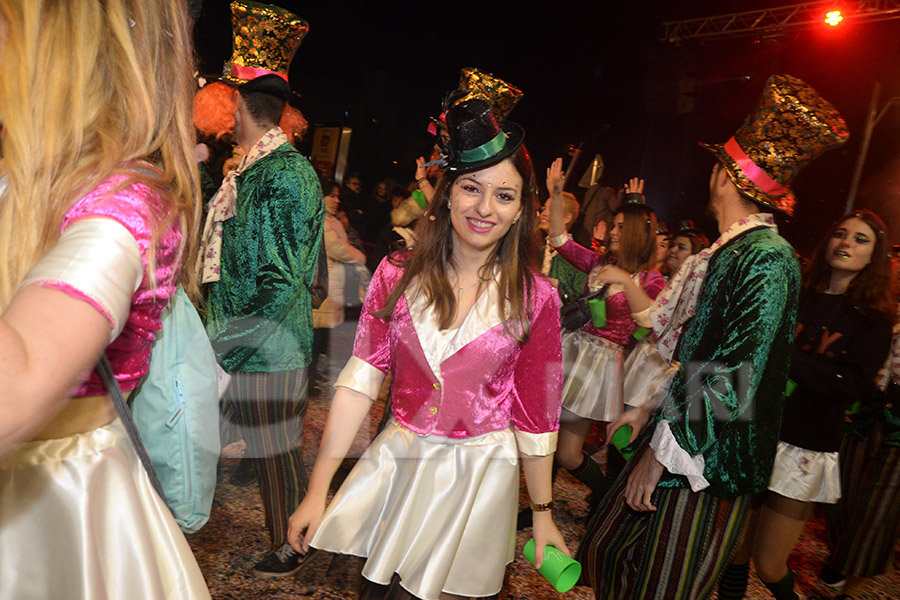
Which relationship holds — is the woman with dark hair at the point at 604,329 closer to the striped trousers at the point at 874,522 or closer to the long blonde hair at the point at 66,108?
the striped trousers at the point at 874,522

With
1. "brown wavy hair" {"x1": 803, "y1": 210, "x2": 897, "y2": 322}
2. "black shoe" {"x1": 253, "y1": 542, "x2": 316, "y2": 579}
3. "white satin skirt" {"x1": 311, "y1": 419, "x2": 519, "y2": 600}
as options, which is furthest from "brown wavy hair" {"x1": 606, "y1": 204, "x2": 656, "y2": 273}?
"black shoe" {"x1": 253, "y1": 542, "x2": 316, "y2": 579}

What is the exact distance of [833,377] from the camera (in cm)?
284

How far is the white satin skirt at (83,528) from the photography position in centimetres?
90

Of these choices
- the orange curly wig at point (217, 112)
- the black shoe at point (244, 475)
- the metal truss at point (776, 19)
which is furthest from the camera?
the metal truss at point (776, 19)

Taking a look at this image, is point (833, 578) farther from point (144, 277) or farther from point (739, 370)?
point (144, 277)

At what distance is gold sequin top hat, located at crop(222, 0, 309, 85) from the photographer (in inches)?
110

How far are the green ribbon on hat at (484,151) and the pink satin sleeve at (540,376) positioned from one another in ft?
1.63

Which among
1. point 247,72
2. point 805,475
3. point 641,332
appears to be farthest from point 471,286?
point 641,332

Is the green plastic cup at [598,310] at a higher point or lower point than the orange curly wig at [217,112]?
lower

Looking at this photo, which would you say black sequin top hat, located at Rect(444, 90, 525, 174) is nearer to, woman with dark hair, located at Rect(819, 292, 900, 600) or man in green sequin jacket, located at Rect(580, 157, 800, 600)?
man in green sequin jacket, located at Rect(580, 157, 800, 600)

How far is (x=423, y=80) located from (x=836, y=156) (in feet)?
19.9

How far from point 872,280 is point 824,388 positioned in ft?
2.12

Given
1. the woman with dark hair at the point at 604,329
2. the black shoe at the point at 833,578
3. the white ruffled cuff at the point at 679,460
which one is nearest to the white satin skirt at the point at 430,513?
the white ruffled cuff at the point at 679,460

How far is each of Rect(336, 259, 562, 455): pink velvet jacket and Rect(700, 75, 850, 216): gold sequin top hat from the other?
3.03 feet
